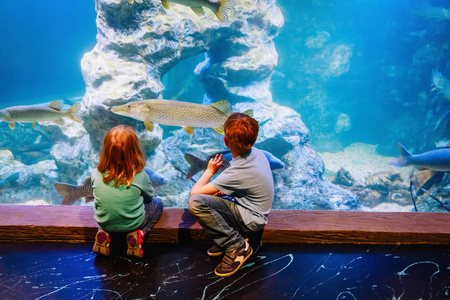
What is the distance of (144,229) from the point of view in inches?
77.0

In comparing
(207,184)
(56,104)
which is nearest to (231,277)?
(207,184)

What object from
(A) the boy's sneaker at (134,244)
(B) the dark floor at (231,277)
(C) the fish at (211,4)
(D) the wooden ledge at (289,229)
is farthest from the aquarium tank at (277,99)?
(A) the boy's sneaker at (134,244)

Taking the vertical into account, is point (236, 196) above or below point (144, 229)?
above

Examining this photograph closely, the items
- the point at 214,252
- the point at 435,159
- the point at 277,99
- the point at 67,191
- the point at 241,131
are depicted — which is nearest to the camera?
the point at 241,131

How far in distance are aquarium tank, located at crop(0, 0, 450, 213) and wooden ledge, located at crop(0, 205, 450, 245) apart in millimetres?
928

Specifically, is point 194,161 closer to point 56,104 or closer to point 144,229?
point 144,229

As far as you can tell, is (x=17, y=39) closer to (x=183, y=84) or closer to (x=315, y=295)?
(x=183, y=84)

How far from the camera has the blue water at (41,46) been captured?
30875mm

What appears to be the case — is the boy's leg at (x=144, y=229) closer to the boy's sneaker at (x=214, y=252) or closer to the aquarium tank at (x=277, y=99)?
the boy's sneaker at (x=214, y=252)

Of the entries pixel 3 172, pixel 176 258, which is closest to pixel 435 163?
pixel 176 258

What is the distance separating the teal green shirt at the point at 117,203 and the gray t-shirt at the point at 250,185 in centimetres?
59

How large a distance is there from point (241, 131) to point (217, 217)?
2.10 feet

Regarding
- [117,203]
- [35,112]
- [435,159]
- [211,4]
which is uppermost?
[211,4]

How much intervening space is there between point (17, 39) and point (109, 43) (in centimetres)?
3796
